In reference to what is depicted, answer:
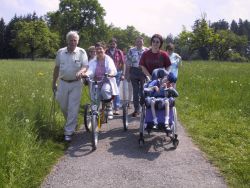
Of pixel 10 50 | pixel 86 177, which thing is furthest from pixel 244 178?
pixel 10 50

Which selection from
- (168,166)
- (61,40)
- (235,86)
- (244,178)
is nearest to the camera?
(244,178)

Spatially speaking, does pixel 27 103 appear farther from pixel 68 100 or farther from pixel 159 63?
pixel 159 63

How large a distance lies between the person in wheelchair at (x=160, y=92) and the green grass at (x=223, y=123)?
109 cm

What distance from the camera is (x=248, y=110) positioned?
39.1ft

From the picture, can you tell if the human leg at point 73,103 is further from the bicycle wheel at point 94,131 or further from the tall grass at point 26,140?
the bicycle wheel at point 94,131

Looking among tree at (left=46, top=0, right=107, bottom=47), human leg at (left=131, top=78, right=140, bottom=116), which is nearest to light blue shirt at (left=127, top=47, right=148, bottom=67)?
human leg at (left=131, top=78, right=140, bottom=116)

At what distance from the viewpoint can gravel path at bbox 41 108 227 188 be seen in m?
6.27

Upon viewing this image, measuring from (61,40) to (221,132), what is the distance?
82794mm

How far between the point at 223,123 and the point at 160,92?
2546 millimetres

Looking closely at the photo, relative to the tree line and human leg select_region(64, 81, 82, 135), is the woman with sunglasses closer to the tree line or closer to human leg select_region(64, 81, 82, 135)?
human leg select_region(64, 81, 82, 135)

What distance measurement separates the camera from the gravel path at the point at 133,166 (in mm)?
6265

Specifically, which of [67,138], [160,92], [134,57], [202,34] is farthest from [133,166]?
[202,34]

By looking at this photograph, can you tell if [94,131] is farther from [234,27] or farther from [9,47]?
[234,27]

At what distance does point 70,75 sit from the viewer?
352 inches
